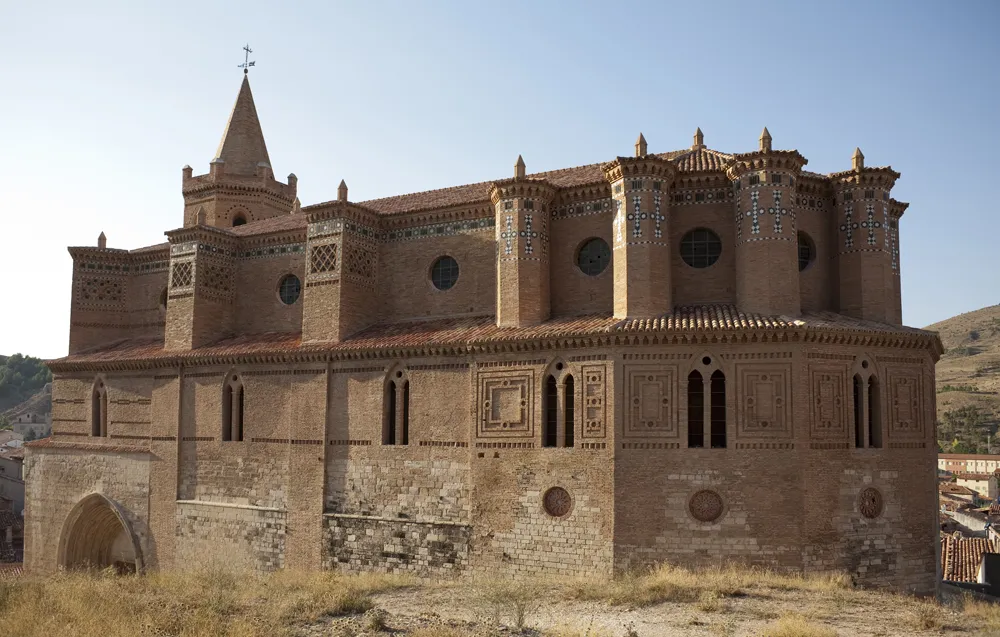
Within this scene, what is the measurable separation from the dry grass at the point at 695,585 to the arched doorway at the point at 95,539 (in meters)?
15.0

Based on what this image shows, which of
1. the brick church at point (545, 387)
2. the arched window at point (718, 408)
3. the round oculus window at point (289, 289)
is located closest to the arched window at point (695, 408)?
the brick church at point (545, 387)

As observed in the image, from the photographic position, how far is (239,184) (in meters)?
27.7

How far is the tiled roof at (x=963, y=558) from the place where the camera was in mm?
26344

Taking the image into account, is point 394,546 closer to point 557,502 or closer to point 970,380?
point 557,502

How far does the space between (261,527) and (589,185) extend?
437 inches

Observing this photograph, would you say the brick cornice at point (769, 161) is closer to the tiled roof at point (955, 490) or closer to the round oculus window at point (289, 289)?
the round oculus window at point (289, 289)

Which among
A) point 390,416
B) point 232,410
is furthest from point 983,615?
point 232,410

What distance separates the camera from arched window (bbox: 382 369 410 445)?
59.8 feet

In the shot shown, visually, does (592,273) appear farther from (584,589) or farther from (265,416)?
(265,416)

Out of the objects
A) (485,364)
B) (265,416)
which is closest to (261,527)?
(265,416)

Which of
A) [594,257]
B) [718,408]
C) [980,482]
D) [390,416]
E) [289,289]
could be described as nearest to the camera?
[718,408]

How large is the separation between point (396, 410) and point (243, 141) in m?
14.7

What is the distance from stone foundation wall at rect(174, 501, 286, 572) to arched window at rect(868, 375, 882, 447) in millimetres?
12915

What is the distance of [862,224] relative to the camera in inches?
658
